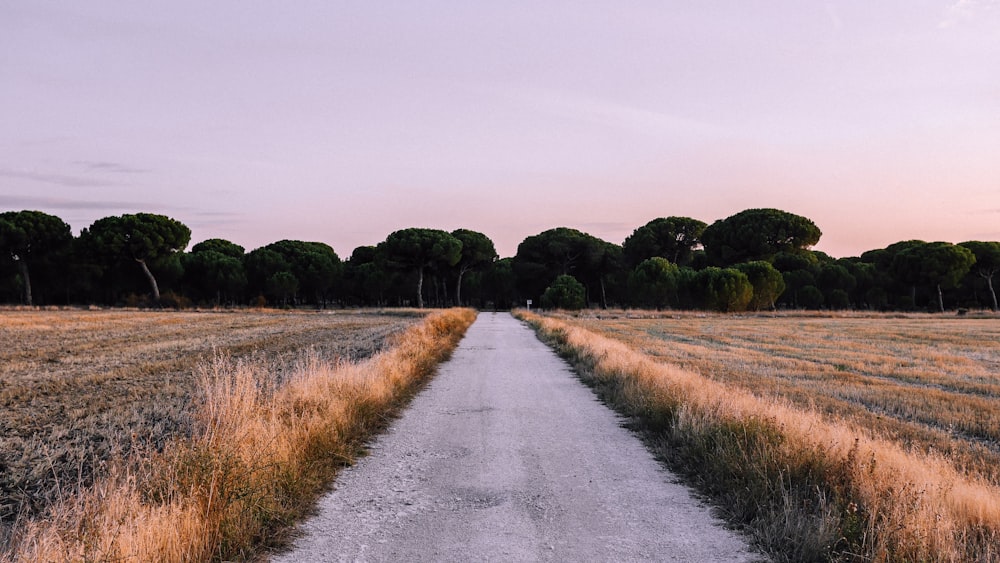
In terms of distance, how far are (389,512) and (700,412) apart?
4.70 metres

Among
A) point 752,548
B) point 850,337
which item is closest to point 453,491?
point 752,548

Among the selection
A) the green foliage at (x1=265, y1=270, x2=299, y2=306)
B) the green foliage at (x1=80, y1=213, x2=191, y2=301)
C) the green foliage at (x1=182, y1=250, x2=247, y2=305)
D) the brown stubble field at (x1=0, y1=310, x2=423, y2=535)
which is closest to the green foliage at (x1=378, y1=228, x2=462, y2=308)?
the green foliage at (x1=265, y1=270, x2=299, y2=306)

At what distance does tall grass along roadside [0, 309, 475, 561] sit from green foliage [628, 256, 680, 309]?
70.1 meters

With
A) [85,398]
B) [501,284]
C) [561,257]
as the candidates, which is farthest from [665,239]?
[85,398]

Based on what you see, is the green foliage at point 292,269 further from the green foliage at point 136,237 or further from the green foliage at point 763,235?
the green foliage at point 763,235

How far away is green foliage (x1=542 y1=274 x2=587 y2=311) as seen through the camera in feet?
236

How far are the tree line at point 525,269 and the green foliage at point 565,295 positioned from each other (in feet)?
0.43

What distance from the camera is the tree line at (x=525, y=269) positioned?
71812 mm

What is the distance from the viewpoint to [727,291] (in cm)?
6806

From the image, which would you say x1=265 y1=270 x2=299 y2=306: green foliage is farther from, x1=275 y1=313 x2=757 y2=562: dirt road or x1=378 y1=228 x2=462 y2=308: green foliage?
x1=275 y1=313 x2=757 y2=562: dirt road

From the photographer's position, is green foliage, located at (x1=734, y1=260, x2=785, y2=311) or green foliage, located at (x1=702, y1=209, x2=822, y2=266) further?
green foliage, located at (x1=702, y1=209, x2=822, y2=266)

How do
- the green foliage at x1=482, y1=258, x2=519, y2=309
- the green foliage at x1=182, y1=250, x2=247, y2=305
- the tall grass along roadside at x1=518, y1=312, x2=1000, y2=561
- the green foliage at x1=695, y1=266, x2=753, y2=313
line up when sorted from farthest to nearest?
the green foliage at x1=482, y1=258, x2=519, y2=309
the green foliage at x1=182, y1=250, x2=247, y2=305
the green foliage at x1=695, y1=266, x2=753, y2=313
the tall grass along roadside at x1=518, y1=312, x2=1000, y2=561

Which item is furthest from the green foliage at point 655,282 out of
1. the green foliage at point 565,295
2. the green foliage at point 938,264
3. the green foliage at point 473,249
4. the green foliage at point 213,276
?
the green foliage at point 213,276

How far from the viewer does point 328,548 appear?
4977 mm
